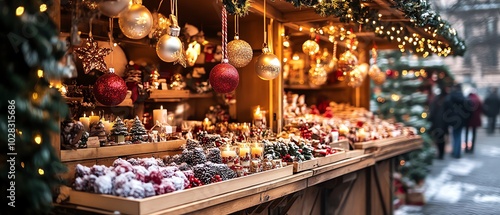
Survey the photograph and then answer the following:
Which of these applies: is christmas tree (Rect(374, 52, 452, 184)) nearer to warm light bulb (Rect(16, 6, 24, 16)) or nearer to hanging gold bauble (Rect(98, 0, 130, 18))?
hanging gold bauble (Rect(98, 0, 130, 18))

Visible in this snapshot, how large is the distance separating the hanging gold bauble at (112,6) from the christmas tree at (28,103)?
0.84 ft

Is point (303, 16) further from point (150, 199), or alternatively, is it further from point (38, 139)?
point (38, 139)

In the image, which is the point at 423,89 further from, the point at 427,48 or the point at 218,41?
the point at 218,41

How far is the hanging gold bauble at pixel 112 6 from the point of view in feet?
7.52

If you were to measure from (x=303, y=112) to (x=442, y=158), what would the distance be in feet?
25.7

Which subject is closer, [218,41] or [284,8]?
[284,8]

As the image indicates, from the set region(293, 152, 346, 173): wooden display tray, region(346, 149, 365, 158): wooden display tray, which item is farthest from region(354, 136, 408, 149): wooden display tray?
region(293, 152, 346, 173): wooden display tray

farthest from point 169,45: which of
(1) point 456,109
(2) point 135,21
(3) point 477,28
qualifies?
(1) point 456,109

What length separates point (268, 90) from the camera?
525cm

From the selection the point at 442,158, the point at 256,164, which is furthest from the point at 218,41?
the point at 442,158

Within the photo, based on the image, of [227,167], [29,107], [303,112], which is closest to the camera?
[29,107]

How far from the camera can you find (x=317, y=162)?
13.3 feet

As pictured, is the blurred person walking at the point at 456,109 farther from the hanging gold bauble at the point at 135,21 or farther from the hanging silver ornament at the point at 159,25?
the hanging gold bauble at the point at 135,21

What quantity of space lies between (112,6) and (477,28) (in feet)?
34.1
